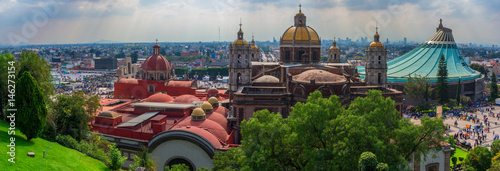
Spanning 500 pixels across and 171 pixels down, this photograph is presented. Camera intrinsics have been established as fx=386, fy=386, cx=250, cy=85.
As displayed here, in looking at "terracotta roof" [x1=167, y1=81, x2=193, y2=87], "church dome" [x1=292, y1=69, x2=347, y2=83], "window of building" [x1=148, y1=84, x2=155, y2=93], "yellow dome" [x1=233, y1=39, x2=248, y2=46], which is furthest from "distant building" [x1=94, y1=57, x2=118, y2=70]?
"church dome" [x1=292, y1=69, x2=347, y2=83]

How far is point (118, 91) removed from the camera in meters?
43.7

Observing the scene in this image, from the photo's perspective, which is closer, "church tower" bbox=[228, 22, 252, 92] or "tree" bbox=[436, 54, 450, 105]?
"church tower" bbox=[228, 22, 252, 92]

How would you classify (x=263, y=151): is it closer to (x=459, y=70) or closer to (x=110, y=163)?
(x=110, y=163)

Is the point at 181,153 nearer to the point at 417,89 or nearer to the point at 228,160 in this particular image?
the point at 228,160

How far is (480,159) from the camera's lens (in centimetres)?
2444

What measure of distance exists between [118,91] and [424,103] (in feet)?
123

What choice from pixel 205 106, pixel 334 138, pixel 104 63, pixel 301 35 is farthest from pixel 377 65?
pixel 104 63

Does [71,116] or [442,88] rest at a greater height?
[442,88]

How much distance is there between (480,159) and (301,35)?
20.4 metres

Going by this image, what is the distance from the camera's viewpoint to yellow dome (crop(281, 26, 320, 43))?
130 ft

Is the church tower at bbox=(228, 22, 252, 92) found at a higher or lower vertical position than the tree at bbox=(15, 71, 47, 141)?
higher

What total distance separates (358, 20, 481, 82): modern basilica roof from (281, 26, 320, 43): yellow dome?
23673mm

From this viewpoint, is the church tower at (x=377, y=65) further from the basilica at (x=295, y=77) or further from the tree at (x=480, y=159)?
the tree at (x=480, y=159)

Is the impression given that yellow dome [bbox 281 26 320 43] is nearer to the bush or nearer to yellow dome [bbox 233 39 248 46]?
yellow dome [bbox 233 39 248 46]
